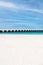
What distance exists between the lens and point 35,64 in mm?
3432

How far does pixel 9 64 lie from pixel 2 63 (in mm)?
193

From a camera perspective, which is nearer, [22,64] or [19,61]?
[22,64]

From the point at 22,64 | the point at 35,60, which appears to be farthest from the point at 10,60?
the point at 35,60

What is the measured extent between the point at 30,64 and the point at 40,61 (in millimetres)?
366

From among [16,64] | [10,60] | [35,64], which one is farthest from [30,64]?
[10,60]

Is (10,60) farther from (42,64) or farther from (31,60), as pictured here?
(42,64)

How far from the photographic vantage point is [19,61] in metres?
3.68

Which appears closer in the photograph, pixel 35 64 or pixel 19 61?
pixel 35 64

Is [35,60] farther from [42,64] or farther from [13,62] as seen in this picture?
[13,62]

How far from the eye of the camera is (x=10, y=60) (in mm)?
3760

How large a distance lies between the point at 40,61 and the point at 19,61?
1.89 feet

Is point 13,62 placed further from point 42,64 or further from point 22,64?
point 42,64

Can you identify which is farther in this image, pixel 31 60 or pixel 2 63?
pixel 31 60

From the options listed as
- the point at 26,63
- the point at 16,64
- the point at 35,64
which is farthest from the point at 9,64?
the point at 35,64
